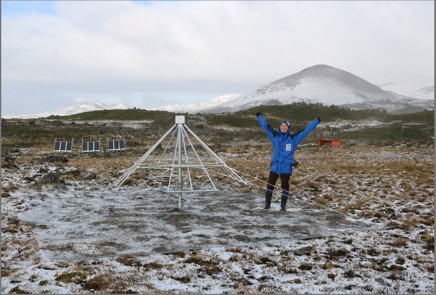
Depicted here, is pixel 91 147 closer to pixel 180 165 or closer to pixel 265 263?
pixel 180 165

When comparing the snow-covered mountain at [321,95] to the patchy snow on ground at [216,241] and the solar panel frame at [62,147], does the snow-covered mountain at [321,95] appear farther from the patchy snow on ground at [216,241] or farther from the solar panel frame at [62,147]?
the patchy snow on ground at [216,241]

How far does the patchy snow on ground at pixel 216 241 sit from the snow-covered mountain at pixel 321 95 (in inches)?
4830

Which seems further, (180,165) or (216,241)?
(180,165)

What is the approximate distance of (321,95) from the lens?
159m

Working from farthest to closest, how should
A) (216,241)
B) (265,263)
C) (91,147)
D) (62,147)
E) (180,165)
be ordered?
(91,147) < (62,147) < (180,165) < (216,241) < (265,263)

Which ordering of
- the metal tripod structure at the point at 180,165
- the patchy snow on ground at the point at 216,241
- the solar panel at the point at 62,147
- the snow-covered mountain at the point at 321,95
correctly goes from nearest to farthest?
the patchy snow on ground at the point at 216,241, the metal tripod structure at the point at 180,165, the solar panel at the point at 62,147, the snow-covered mountain at the point at 321,95

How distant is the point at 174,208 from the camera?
12.2 meters

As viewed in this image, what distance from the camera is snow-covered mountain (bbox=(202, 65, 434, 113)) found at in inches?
5625

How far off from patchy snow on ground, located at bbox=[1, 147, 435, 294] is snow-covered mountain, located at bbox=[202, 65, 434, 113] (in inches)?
4830

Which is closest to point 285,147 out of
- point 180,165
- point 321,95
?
point 180,165

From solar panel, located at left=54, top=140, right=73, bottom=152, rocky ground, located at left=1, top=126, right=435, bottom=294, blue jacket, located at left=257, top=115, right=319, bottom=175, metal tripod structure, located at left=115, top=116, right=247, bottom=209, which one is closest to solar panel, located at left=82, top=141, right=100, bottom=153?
solar panel, located at left=54, top=140, right=73, bottom=152

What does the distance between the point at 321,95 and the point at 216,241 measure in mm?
157843

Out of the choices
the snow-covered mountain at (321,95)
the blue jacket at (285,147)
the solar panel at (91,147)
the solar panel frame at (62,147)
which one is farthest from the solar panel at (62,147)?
the snow-covered mountain at (321,95)

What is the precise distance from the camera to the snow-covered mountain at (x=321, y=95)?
143m
